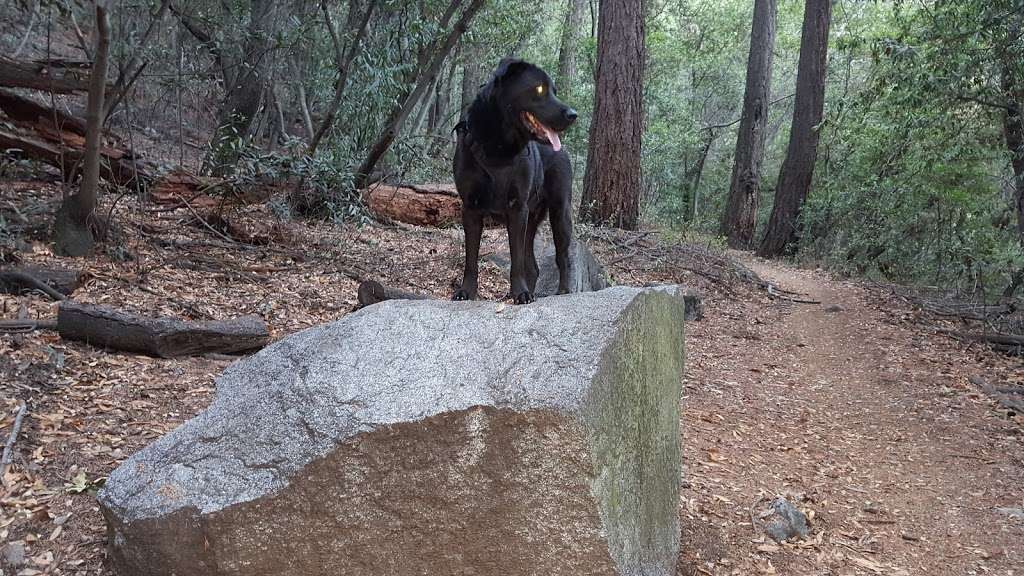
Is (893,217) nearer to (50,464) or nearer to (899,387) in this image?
(899,387)

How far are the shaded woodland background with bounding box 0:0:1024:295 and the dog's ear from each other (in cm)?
382

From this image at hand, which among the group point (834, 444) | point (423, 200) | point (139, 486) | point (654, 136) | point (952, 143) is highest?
point (654, 136)

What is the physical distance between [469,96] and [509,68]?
16.1 metres

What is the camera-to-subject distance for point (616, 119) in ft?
34.1

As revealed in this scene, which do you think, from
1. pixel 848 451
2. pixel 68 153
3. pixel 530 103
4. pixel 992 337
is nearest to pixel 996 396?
pixel 992 337

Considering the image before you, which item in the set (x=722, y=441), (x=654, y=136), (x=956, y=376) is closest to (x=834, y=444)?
A: (x=722, y=441)

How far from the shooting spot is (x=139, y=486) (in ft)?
8.20

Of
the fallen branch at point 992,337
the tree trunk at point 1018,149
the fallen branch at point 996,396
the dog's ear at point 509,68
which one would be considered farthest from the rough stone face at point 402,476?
the tree trunk at point 1018,149

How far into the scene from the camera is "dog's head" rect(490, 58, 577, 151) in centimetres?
355

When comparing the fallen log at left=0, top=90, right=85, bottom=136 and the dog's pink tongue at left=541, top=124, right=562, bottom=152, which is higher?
the fallen log at left=0, top=90, right=85, bottom=136

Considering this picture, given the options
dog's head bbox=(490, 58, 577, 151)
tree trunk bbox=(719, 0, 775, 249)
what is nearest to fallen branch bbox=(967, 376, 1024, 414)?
dog's head bbox=(490, 58, 577, 151)

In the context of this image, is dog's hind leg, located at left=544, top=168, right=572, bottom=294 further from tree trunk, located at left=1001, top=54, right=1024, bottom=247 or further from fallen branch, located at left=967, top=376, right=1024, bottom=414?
tree trunk, located at left=1001, top=54, right=1024, bottom=247

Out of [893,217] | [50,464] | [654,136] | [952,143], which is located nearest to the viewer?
[50,464]

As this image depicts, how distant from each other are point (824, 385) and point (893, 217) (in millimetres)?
8482
